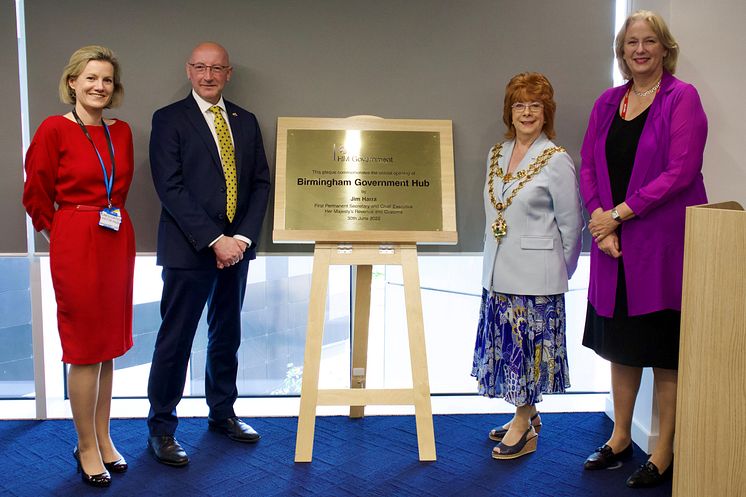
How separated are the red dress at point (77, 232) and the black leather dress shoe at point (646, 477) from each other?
2250mm

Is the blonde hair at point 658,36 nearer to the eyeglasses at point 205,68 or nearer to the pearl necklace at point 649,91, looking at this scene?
the pearl necklace at point 649,91

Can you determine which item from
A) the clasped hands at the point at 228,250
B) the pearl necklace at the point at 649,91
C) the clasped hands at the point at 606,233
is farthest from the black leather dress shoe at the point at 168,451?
the pearl necklace at the point at 649,91

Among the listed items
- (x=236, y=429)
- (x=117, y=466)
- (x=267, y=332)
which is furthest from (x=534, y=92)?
(x=117, y=466)

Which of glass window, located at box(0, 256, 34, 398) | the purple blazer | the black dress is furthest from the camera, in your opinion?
glass window, located at box(0, 256, 34, 398)

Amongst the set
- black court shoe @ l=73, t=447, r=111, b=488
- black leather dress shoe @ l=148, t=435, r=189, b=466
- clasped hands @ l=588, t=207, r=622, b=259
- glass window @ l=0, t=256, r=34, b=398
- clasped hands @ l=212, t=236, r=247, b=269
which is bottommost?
black court shoe @ l=73, t=447, r=111, b=488

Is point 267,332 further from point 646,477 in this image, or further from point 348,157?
point 646,477

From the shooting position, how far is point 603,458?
319 cm

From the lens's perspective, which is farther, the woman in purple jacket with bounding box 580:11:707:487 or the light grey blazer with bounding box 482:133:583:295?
the light grey blazer with bounding box 482:133:583:295

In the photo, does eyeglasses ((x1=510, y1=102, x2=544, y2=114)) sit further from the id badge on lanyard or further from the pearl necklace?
the id badge on lanyard

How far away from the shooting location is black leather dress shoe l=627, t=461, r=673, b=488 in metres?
2.99

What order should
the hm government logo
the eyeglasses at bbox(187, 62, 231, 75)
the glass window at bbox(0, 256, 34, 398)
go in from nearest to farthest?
the eyeglasses at bbox(187, 62, 231, 75) → the hm government logo → the glass window at bbox(0, 256, 34, 398)

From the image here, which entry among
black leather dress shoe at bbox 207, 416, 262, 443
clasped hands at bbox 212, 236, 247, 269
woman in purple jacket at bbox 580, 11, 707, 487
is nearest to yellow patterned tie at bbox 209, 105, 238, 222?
clasped hands at bbox 212, 236, 247, 269

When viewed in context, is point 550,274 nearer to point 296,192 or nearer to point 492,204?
point 492,204

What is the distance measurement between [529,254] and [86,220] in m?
1.87
